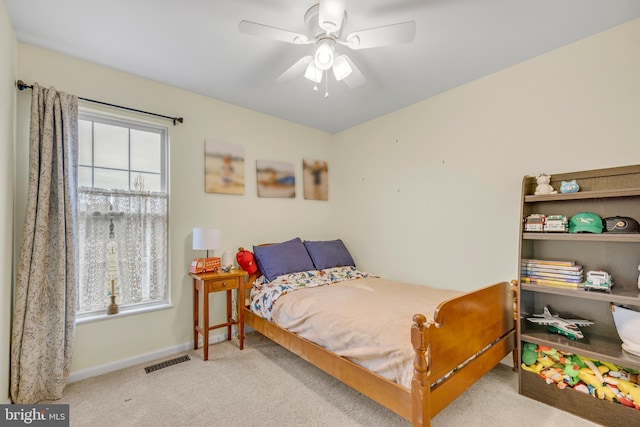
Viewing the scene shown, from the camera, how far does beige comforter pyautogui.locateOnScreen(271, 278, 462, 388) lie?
1.65m

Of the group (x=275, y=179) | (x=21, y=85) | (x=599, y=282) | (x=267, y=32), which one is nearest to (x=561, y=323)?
(x=599, y=282)

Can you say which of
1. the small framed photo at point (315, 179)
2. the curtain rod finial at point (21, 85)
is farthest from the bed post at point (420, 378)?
the curtain rod finial at point (21, 85)

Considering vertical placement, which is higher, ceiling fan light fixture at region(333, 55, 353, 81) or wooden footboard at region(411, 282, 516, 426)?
ceiling fan light fixture at region(333, 55, 353, 81)

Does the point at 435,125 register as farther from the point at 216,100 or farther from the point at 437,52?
the point at 216,100

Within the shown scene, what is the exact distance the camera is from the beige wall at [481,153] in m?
2.04

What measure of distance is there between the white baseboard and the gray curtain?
8.6 inches

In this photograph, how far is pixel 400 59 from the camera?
2.33m

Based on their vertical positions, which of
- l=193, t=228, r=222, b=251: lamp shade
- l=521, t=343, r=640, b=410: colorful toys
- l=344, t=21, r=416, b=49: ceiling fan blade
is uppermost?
l=344, t=21, r=416, b=49: ceiling fan blade

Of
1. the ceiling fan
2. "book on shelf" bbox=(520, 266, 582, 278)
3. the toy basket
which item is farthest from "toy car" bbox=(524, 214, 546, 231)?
the ceiling fan

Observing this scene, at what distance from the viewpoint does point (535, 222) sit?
2.08 meters

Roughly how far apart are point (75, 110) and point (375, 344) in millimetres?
2778

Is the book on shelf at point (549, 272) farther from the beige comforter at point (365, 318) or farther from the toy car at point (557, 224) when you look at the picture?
the beige comforter at point (365, 318)

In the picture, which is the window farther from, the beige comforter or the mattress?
the beige comforter
